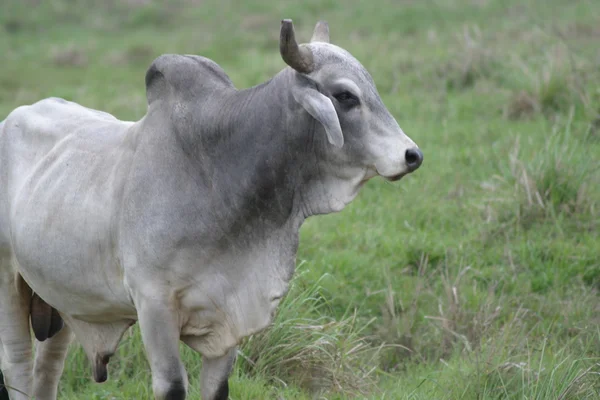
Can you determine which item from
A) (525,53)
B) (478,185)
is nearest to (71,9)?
(525,53)

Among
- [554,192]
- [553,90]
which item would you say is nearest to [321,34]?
[554,192]

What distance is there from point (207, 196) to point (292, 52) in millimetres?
542

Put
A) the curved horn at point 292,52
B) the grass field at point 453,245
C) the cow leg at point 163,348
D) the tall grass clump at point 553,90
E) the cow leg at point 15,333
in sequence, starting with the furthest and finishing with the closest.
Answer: the tall grass clump at point 553,90 → the grass field at point 453,245 → the cow leg at point 15,333 → the cow leg at point 163,348 → the curved horn at point 292,52

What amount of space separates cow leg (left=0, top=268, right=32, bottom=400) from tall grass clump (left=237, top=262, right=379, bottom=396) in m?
0.88

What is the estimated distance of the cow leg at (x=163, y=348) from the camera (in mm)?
2848

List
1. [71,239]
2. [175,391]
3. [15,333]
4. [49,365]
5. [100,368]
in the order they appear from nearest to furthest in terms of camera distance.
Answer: [175,391], [71,239], [100,368], [15,333], [49,365]

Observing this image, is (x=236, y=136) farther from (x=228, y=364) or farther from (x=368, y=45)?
(x=368, y=45)

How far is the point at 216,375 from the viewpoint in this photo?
3.12 meters

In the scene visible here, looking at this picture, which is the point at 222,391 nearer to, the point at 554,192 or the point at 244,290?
the point at 244,290

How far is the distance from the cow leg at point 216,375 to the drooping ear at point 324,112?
0.89 metres

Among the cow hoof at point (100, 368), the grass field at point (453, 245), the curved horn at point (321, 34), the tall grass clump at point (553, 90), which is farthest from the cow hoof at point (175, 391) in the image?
the tall grass clump at point (553, 90)

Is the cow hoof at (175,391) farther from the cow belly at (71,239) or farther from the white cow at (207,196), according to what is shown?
the cow belly at (71,239)

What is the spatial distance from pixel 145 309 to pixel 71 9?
10.4 meters

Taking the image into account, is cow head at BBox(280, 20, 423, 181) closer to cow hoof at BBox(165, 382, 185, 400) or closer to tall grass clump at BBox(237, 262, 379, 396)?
cow hoof at BBox(165, 382, 185, 400)
